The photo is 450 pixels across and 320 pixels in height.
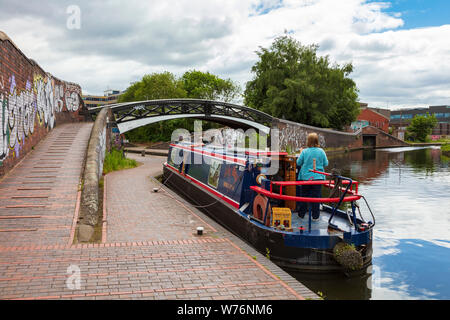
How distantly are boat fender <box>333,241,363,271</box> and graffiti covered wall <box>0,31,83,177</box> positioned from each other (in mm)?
7388

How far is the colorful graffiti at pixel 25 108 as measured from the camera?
27.6ft

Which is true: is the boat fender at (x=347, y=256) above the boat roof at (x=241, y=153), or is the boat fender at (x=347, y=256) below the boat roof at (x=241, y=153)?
below

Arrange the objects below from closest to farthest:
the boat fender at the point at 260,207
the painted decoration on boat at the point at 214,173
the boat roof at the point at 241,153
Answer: the boat fender at the point at 260,207, the boat roof at the point at 241,153, the painted decoration on boat at the point at 214,173

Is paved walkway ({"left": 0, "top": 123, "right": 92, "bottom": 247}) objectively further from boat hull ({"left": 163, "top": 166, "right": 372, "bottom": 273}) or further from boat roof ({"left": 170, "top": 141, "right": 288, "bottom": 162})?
boat roof ({"left": 170, "top": 141, "right": 288, "bottom": 162})

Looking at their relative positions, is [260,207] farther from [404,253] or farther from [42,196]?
[42,196]

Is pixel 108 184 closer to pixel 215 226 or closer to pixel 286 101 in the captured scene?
pixel 215 226

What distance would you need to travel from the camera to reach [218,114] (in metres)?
25.3

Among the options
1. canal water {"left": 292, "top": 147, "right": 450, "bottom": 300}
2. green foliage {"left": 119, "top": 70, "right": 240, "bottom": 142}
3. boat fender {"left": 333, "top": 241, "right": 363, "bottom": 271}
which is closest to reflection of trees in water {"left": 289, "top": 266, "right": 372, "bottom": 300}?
canal water {"left": 292, "top": 147, "right": 450, "bottom": 300}

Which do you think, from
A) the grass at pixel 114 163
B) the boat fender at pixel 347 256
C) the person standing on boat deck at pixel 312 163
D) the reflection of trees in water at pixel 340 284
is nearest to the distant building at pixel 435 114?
the grass at pixel 114 163

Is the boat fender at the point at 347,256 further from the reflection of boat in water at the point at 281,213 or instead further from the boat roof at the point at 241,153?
the boat roof at the point at 241,153

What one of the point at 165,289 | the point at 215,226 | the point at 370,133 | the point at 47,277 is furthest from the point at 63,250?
the point at 370,133

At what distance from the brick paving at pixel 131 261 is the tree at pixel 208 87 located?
3590cm

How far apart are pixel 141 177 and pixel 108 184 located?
213cm

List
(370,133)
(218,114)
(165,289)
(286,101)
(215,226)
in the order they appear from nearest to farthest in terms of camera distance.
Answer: (165,289) < (215,226) < (218,114) < (286,101) < (370,133)
